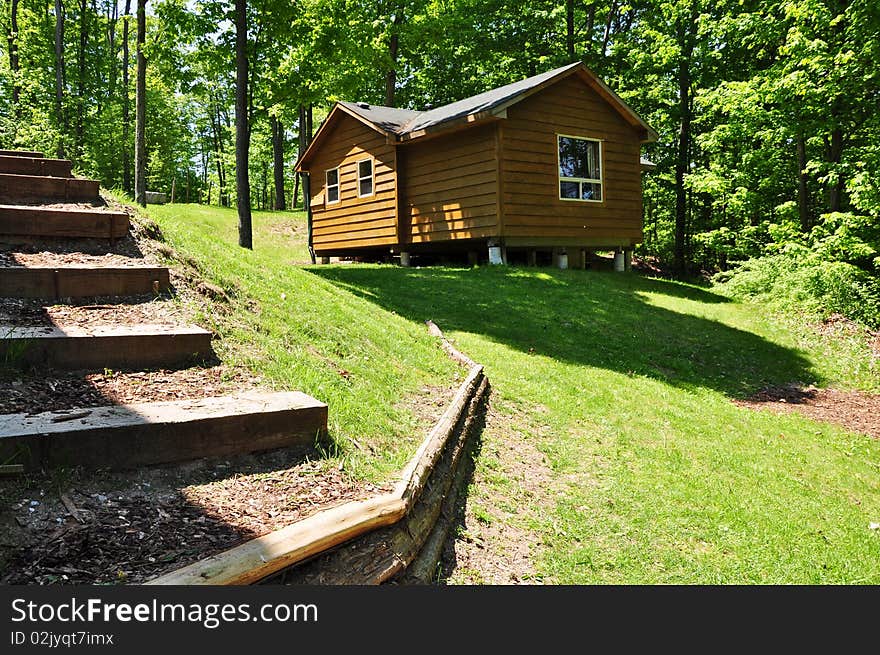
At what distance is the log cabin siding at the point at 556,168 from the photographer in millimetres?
14633

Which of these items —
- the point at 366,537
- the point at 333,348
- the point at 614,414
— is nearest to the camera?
the point at 366,537

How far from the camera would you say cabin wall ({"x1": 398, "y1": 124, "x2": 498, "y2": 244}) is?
48.0 feet

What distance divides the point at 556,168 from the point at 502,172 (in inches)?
72.0

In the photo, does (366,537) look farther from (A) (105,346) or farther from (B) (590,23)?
(B) (590,23)

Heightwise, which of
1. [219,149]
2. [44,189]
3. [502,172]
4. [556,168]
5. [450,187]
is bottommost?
[44,189]

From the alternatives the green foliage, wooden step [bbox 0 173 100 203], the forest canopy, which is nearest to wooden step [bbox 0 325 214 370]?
wooden step [bbox 0 173 100 203]

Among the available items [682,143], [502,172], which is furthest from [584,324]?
[682,143]

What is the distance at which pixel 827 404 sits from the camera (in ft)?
28.7

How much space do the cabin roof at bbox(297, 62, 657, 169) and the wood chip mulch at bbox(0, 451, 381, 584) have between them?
12.3 metres

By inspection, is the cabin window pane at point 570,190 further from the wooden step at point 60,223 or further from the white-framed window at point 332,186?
the wooden step at point 60,223

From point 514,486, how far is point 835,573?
2.21 metres

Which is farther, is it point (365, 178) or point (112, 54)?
point (112, 54)

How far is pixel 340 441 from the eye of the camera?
3.55m

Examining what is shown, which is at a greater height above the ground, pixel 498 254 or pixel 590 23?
pixel 590 23
